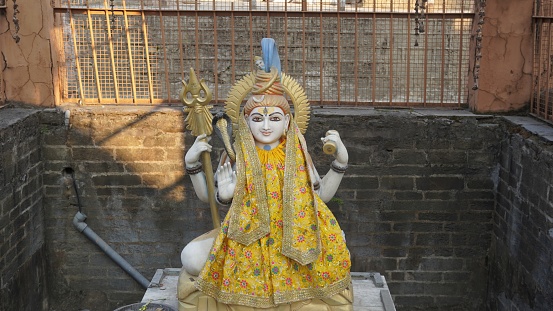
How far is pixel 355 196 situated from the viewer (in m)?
7.12

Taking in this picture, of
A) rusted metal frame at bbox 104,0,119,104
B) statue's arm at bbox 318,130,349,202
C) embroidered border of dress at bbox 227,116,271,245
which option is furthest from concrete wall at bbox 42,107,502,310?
embroidered border of dress at bbox 227,116,271,245

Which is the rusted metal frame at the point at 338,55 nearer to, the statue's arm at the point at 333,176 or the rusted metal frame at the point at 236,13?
the rusted metal frame at the point at 236,13

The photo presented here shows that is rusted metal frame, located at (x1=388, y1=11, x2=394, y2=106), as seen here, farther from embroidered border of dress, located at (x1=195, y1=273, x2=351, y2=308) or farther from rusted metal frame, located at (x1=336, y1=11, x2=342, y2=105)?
embroidered border of dress, located at (x1=195, y1=273, x2=351, y2=308)

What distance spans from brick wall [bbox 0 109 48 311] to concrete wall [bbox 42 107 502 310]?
0.16m

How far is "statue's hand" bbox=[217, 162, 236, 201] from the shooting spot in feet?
16.2

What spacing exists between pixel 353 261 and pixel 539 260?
72.8 inches

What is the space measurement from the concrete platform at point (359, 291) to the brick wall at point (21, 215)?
4.66 ft

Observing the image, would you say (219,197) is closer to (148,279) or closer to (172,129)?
(172,129)

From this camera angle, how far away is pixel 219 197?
197 inches

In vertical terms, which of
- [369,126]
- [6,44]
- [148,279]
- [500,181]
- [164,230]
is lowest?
[148,279]

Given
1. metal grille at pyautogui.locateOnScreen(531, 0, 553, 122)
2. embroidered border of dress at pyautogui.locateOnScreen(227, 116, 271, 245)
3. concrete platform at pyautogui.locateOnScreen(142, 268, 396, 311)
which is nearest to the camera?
embroidered border of dress at pyautogui.locateOnScreen(227, 116, 271, 245)

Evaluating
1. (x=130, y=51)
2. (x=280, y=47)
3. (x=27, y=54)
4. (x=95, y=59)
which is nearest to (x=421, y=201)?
(x=280, y=47)

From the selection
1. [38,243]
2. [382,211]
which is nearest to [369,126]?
[382,211]

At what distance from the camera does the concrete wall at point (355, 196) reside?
7023mm
